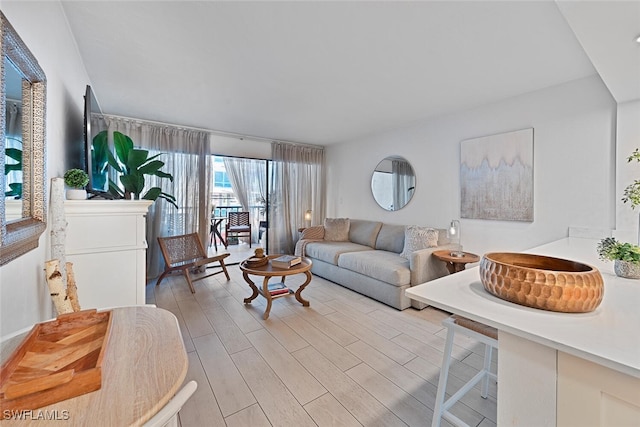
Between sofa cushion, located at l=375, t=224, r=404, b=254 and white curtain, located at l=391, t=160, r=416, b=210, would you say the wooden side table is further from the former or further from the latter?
white curtain, located at l=391, t=160, r=416, b=210

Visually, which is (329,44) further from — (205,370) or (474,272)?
(205,370)

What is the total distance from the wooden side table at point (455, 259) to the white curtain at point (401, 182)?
1227 mm

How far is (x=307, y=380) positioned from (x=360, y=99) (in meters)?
2.81

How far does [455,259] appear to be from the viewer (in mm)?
2795

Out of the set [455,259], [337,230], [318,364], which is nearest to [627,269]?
[455,259]

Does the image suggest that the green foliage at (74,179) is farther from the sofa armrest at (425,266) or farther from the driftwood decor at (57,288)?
the sofa armrest at (425,266)

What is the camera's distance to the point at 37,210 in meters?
1.09

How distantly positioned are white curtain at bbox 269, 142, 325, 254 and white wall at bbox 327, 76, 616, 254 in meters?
1.83

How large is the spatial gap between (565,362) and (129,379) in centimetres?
108

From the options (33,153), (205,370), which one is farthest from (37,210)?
(205,370)

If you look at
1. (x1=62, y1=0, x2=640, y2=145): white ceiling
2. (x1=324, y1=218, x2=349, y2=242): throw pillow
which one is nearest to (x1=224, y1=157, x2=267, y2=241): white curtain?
(x1=324, y1=218, x2=349, y2=242): throw pillow

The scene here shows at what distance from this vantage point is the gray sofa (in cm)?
291

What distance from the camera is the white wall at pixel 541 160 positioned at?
2.36 m

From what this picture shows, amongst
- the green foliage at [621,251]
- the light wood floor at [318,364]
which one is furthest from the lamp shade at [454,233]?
the green foliage at [621,251]
